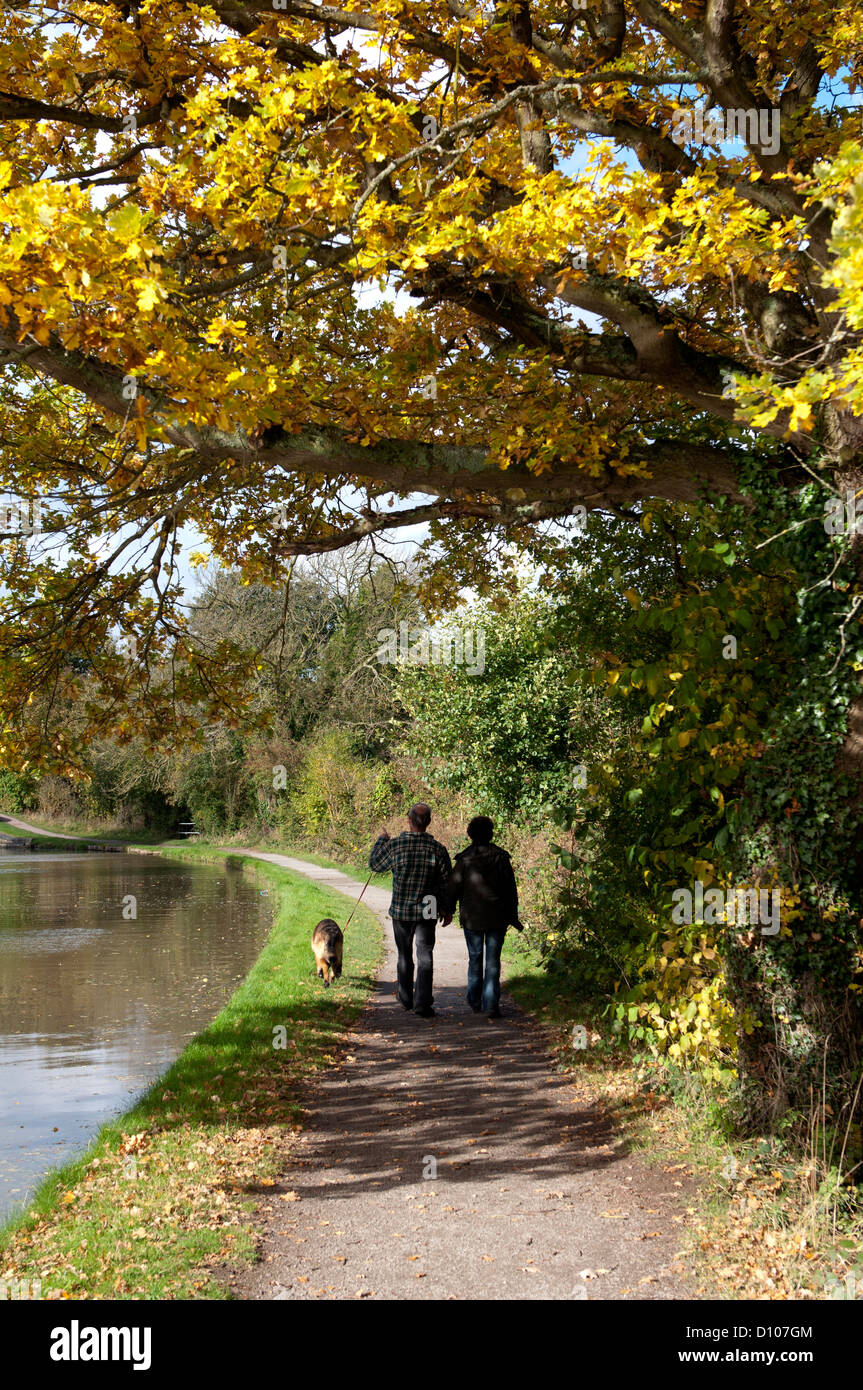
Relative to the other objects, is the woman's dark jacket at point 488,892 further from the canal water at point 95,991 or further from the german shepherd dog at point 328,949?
the canal water at point 95,991

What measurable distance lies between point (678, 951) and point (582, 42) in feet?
20.9

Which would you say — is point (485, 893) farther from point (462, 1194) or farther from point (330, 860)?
point (330, 860)

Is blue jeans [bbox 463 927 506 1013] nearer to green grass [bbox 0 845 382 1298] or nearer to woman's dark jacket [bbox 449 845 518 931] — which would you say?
woman's dark jacket [bbox 449 845 518 931]

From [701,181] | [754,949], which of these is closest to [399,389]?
[701,181]

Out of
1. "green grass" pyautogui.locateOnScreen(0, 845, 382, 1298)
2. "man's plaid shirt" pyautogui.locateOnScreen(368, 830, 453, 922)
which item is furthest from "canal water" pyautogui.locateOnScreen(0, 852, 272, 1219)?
"man's plaid shirt" pyautogui.locateOnScreen(368, 830, 453, 922)

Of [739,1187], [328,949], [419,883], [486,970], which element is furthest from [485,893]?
[739,1187]

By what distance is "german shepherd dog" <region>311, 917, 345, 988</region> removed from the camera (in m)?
11.3

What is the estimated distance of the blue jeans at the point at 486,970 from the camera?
30.0ft

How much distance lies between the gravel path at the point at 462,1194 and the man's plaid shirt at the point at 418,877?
1229mm

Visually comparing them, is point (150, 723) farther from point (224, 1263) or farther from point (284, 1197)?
point (224, 1263)

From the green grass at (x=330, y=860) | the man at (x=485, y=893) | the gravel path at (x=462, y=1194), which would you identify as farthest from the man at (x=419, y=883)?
the green grass at (x=330, y=860)

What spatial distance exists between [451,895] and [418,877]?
0.34 m

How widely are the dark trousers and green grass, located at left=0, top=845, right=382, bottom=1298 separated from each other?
761mm

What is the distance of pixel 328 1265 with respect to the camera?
4.54 m
